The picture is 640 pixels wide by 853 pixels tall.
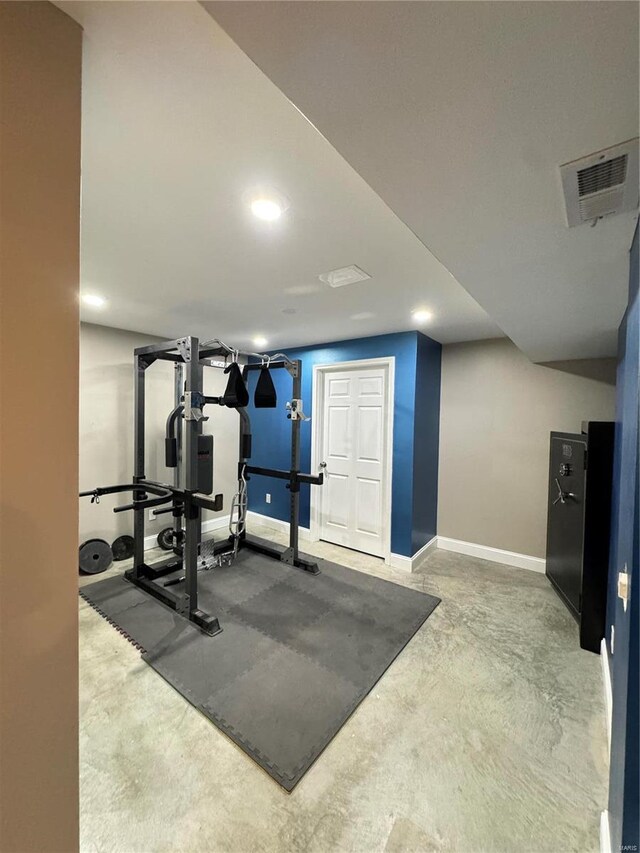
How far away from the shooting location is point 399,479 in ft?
11.7

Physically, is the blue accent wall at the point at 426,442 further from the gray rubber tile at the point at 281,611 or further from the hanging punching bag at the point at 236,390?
the hanging punching bag at the point at 236,390

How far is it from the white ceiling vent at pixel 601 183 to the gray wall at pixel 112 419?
3.91 meters

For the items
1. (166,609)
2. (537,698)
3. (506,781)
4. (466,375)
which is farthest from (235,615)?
(466,375)

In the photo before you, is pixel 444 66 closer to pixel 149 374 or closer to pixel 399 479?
pixel 399 479

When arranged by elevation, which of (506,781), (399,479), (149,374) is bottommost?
(506,781)

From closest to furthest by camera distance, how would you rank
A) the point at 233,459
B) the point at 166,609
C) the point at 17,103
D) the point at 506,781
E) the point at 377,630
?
the point at 17,103
the point at 506,781
the point at 377,630
the point at 166,609
the point at 233,459

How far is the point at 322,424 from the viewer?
4215 mm

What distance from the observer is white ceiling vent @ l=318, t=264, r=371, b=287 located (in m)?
1.97

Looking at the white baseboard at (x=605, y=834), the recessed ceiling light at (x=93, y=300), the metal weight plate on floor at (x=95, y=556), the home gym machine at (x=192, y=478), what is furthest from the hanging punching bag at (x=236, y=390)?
the white baseboard at (x=605, y=834)

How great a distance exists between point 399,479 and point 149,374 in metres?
3.16

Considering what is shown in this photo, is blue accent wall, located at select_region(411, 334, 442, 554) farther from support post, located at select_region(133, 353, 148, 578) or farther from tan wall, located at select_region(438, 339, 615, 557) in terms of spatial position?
support post, located at select_region(133, 353, 148, 578)

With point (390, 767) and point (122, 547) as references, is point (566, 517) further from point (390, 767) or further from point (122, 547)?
point (122, 547)

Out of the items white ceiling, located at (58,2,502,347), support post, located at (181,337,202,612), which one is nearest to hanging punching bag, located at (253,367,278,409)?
white ceiling, located at (58,2,502,347)

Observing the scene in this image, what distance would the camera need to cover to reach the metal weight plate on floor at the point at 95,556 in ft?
10.3
